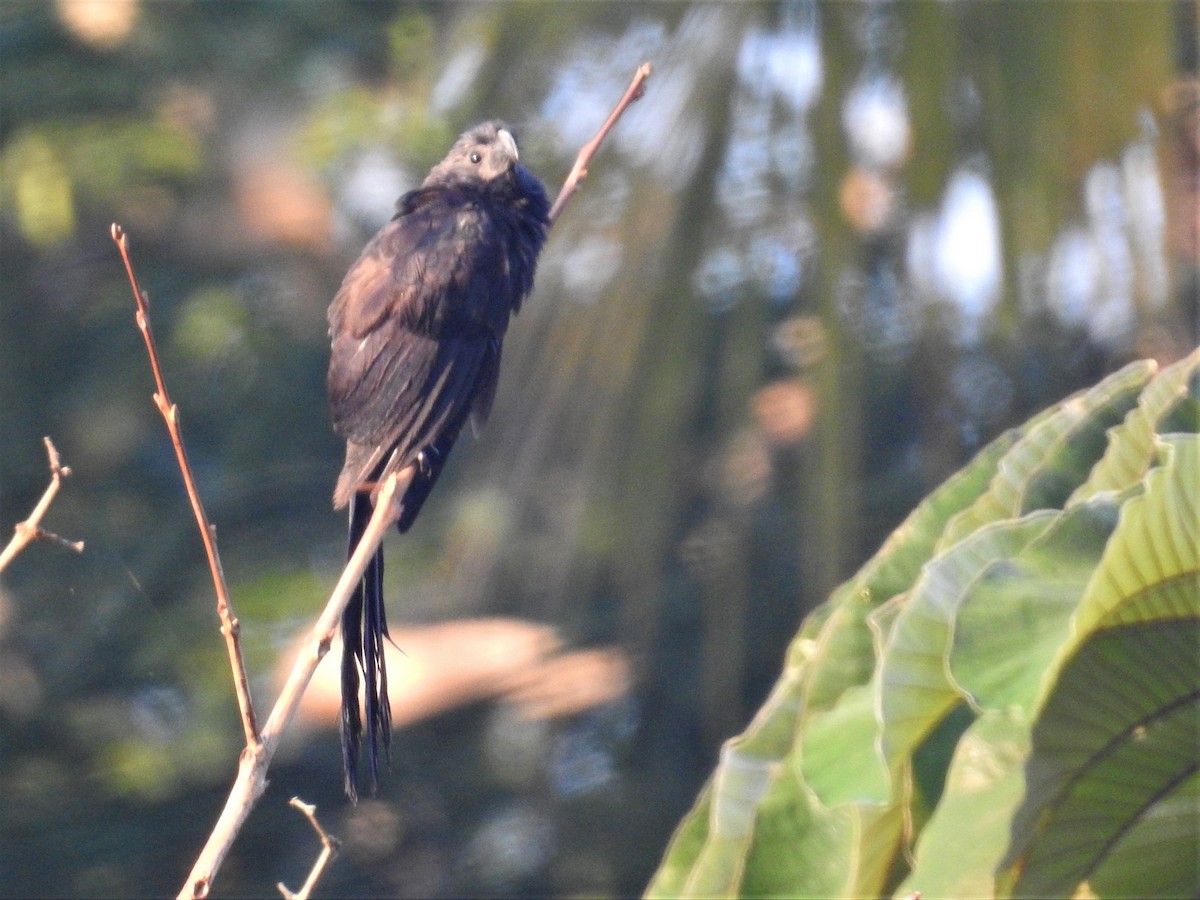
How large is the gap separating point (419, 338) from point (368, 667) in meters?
0.48

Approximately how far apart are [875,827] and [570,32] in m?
1.39

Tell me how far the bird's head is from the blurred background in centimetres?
17

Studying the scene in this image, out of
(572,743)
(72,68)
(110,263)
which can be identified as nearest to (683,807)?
(572,743)

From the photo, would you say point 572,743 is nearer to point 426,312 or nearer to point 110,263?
point 110,263

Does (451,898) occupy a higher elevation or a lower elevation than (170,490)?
lower

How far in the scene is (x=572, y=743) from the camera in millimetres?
4125

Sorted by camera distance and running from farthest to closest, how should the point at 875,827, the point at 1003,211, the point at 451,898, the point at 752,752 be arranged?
the point at 451,898
the point at 1003,211
the point at 752,752
the point at 875,827

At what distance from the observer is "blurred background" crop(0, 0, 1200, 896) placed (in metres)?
2.09

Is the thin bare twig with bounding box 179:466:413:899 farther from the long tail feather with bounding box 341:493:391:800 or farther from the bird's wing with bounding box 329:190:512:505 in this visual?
the bird's wing with bounding box 329:190:512:505

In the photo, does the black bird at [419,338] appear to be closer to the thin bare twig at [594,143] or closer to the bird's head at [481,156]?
the bird's head at [481,156]

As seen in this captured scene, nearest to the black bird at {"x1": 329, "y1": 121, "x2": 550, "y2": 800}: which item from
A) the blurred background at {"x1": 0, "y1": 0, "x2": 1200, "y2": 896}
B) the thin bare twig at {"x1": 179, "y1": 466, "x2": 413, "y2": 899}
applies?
the blurred background at {"x1": 0, "y1": 0, "x2": 1200, "y2": 896}

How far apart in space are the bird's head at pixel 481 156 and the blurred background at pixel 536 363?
0.17 m

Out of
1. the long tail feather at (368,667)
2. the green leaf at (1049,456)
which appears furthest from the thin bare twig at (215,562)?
the green leaf at (1049,456)

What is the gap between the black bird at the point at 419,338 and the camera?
5.82ft
